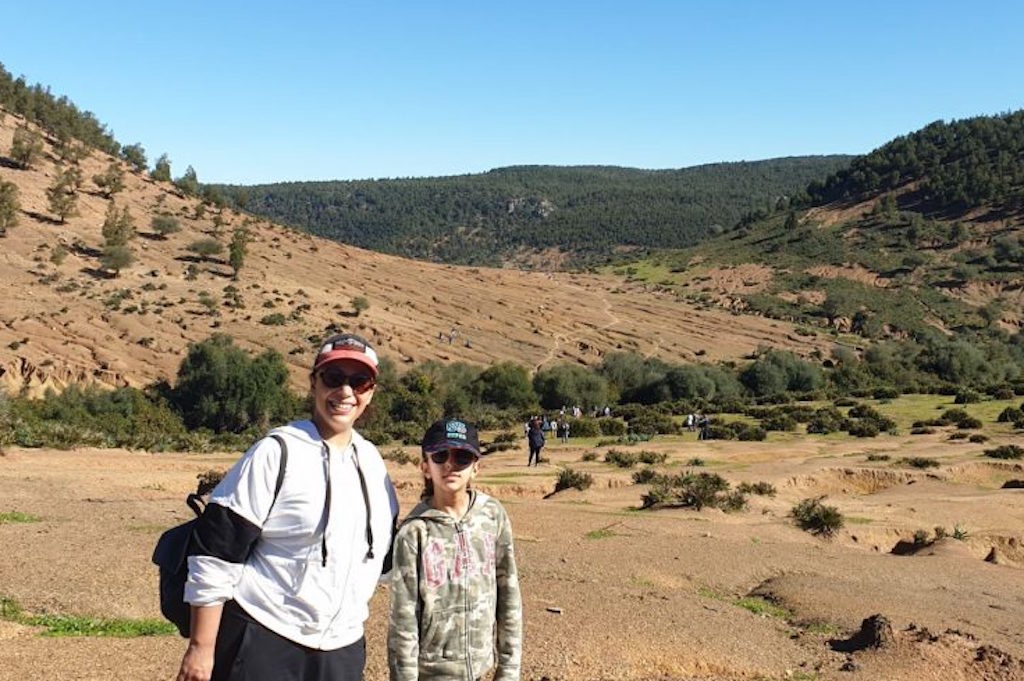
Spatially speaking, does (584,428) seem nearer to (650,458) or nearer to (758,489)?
(650,458)

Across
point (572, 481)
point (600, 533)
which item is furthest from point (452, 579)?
point (572, 481)

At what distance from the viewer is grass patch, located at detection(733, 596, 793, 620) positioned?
10633 mm

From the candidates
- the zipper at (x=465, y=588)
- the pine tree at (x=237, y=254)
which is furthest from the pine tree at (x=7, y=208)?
Result: the zipper at (x=465, y=588)

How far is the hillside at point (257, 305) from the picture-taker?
43.7 meters

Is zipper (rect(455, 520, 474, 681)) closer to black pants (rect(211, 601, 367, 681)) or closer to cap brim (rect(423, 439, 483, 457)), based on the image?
cap brim (rect(423, 439, 483, 457))

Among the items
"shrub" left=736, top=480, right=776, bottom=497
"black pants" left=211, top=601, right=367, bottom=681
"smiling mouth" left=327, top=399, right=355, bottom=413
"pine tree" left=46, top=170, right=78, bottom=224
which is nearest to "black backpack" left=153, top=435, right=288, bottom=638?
"black pants" left=211, top=601, right=367, bottom=681

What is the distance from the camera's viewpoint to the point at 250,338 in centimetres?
4778

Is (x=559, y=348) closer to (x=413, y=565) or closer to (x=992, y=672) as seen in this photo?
(x=992, y=672)

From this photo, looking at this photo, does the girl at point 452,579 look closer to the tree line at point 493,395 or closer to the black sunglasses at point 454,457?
the black sunglasses at point 454,457

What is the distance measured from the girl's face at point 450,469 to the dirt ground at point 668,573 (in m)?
3.62

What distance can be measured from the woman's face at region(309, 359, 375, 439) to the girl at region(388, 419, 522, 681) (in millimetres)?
633

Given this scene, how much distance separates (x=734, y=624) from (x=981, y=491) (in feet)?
51.5

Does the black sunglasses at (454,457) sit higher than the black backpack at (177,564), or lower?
higher

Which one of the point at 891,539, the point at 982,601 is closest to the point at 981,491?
the point at 891,539
